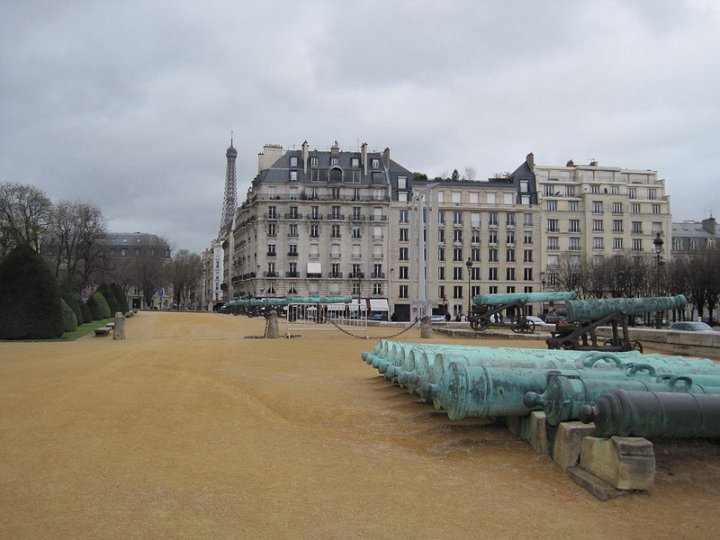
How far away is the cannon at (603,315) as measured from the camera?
14969mm

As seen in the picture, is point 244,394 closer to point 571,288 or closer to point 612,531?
point 612,531

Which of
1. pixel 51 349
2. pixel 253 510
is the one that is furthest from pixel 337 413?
pixel 51 349

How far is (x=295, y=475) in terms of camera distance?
5879 millimetres

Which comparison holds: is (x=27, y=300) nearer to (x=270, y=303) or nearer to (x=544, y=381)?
(x=544, y=381)

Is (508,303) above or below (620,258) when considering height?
below

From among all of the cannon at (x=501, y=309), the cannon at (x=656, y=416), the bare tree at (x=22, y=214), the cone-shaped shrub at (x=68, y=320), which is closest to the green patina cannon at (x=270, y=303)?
the cannon at (x=501, y=309)

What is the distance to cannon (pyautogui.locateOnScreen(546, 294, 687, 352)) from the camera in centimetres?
1497

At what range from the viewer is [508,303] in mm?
30031

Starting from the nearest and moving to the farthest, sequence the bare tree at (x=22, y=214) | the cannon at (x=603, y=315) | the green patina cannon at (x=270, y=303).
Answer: the cannon at (x=603, y=315)
the green patina cannon at (x=270, y=303)
the bare tree at (x=22, y=214)

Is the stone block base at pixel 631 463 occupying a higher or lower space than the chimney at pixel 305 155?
lower

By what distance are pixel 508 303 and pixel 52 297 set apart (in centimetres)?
1969

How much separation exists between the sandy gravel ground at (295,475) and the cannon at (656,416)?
0.53m

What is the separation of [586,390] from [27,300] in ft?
78.2

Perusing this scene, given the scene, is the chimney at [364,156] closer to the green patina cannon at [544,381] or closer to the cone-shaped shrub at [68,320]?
the cone-shaped shrub at [68,320]
